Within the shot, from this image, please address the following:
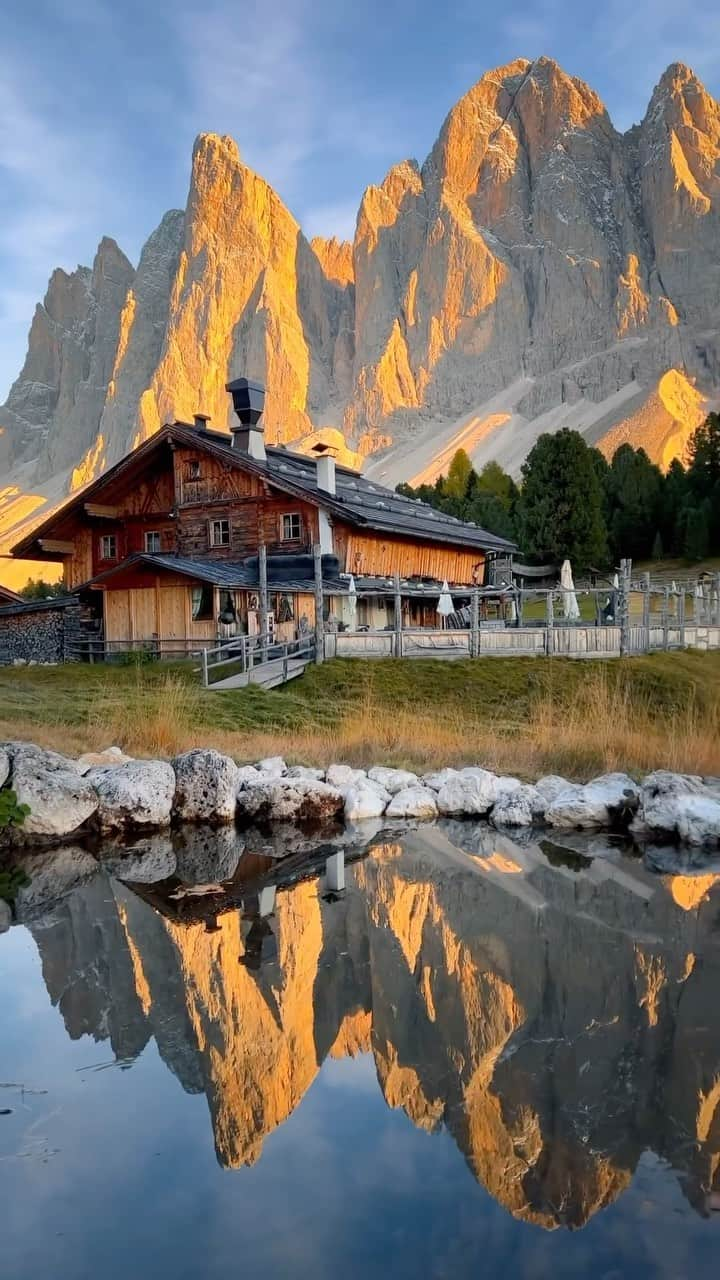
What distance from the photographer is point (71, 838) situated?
10273 mm

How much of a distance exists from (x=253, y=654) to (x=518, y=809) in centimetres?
1344

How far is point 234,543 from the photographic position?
101 feet

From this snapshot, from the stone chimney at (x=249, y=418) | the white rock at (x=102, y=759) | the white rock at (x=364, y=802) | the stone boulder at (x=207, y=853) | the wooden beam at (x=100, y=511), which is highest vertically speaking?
the stone chimney at (x=249, y=418)

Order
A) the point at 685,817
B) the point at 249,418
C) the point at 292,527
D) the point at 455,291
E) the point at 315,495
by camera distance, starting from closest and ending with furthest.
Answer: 1. the point at 685,817
2. the point at 315,495
3. the point at 292,527
4. the point at 249,418
5. the point at 455,291

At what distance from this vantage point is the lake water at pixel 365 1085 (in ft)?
12.4

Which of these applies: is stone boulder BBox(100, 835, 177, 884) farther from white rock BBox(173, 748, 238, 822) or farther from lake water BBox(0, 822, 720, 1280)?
lake water BBox(0, 822, 720, 1280)

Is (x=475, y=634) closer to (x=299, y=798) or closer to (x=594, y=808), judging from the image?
(x=299, y=798)

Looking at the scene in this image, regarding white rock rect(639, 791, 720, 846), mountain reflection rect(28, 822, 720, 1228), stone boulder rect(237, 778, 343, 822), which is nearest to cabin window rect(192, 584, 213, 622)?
stone boulder rect(237, 778, 343, 822)

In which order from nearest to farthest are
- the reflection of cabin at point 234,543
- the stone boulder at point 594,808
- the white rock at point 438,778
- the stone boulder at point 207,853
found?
the stone boulder at point 207,853, the stone boulder at point 594,808, the white rock at point 438,778, the reflection of cabin at point 234,543

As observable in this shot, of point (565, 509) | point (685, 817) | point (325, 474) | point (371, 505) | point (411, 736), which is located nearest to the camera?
point (685, 817)

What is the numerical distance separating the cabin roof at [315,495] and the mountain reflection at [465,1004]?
21.2 metres

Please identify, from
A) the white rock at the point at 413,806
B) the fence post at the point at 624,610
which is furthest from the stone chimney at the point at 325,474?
the white rock at the point at 413,806

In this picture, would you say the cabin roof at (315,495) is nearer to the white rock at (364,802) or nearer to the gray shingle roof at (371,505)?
the gray shingle roof at (371,505)

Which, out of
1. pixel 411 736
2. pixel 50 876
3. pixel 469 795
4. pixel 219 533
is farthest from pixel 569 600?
pixel 50 876
